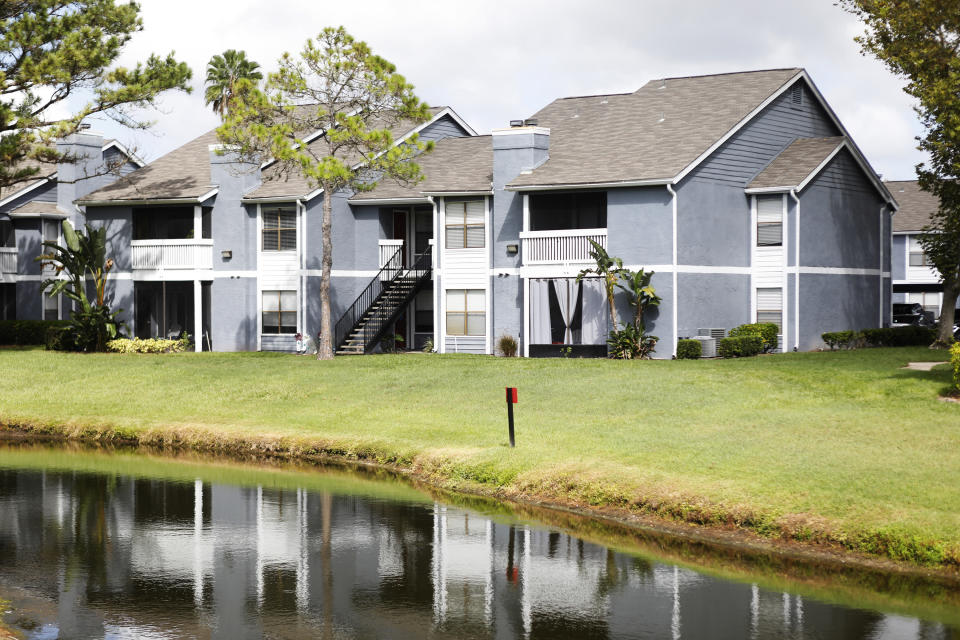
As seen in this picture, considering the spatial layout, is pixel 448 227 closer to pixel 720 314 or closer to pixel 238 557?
pixel 720 314

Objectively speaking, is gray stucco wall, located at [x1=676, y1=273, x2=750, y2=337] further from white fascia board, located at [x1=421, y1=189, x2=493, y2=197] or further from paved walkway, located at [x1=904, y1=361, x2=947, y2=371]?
paved walkway, located at [x1=904, y1=361, x2=947, y2=371]

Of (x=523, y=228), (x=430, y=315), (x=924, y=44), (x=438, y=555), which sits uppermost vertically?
(x=924, y=44)

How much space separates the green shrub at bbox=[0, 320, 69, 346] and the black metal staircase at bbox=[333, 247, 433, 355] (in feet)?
42.1

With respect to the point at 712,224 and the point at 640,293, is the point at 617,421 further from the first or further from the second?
the point at 712,224

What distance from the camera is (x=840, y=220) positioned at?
40.4 m

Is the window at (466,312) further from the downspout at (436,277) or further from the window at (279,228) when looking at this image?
the window at (279,228)

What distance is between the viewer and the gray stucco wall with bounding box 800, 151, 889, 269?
38.9 m

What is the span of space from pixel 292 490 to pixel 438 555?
547 centimetres

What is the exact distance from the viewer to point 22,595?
11.9 m

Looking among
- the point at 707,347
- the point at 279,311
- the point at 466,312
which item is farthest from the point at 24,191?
the point at 707,347

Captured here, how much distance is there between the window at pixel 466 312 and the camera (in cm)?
4094

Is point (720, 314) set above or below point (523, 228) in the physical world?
below

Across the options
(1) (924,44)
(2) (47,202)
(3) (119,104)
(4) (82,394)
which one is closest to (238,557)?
(4) (82,394)

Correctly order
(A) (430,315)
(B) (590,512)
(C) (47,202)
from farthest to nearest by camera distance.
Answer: (C) (47,202) < (A) (430,315) < (B) (590,512)
